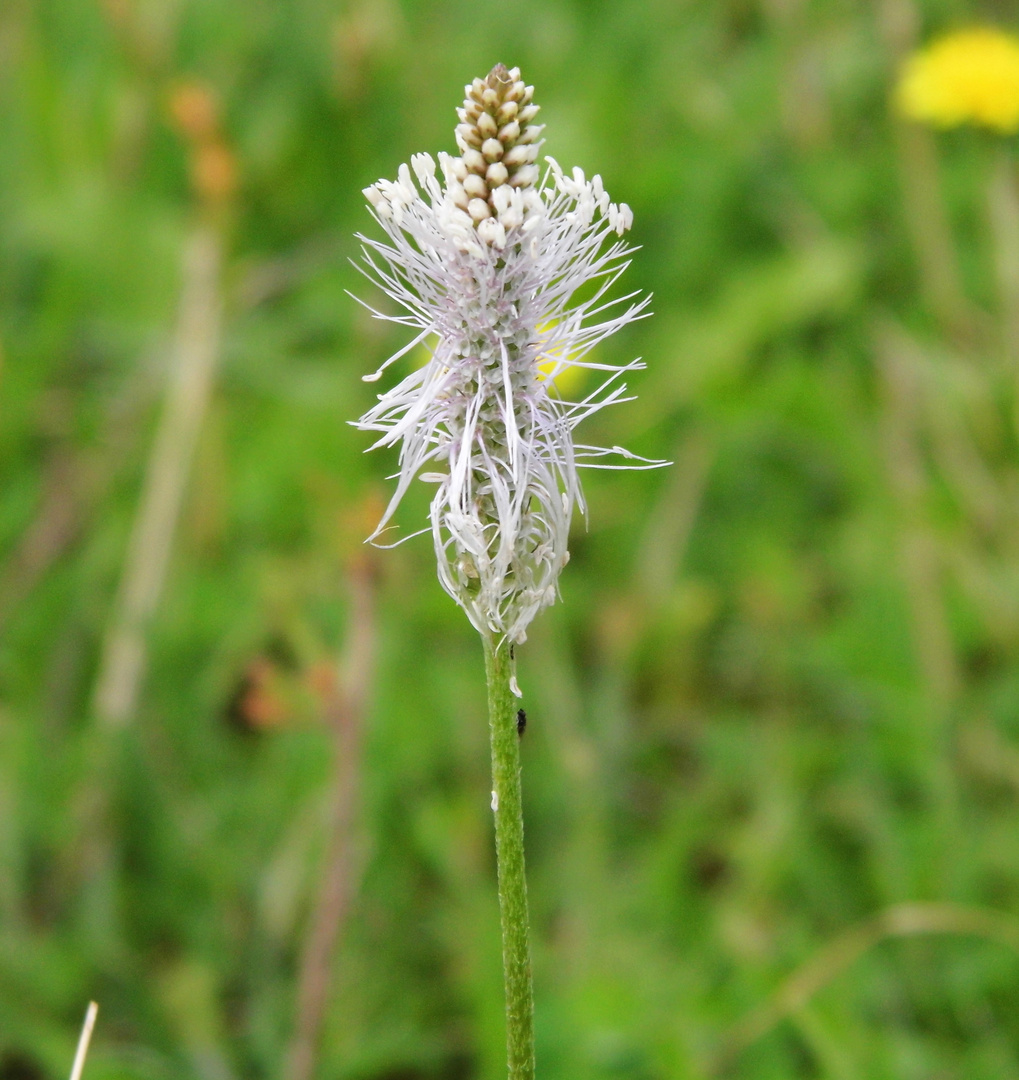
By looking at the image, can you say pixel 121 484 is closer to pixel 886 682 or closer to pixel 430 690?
pixel 430 690

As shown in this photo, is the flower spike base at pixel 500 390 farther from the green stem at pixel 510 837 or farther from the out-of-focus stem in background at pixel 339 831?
the out-of-focus stem in background at pixel 339 831

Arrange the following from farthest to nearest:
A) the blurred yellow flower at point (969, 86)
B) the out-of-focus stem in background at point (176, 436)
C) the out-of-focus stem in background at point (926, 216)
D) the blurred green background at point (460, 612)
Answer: the out-of-focus stem in background at point (926, 216)
the blurred yellow flower at point (969, 86)
the out-of-focus stem in background at point (176, 436)
the blurred green background at point (460, 612)

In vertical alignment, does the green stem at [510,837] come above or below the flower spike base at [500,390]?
below

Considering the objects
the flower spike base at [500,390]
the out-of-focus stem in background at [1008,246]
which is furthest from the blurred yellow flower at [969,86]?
the flower spike base at [500,390]

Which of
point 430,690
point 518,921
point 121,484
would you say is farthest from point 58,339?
point 518,921

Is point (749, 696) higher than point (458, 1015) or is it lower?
higher

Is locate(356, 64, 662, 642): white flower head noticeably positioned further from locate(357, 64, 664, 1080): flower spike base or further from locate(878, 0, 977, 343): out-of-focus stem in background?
locate(878, 0, 977, 343): out-of-focus stem in background
